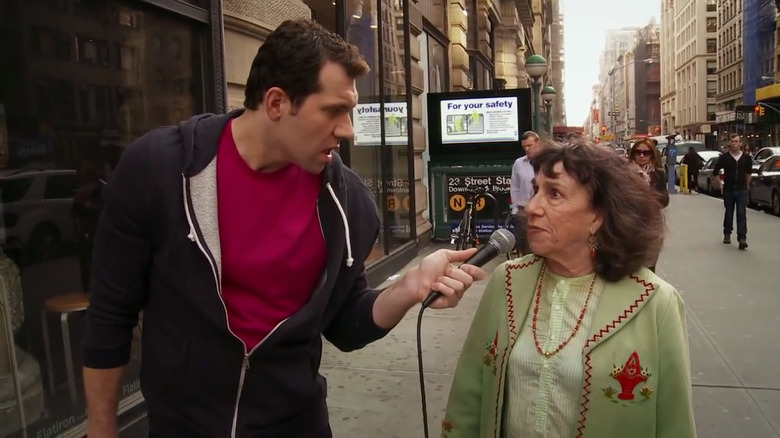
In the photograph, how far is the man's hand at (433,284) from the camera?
1857 mm

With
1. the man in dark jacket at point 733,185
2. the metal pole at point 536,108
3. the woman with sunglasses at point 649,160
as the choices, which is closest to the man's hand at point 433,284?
the woman with sunglasses at point 649,160

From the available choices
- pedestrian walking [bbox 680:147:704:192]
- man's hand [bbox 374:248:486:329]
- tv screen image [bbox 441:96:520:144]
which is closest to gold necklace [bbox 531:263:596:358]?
man's hand [bbox 374:248:486:329]

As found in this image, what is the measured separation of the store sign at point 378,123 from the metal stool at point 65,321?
18.3ft

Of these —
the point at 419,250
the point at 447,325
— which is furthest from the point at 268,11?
the point at 419,250

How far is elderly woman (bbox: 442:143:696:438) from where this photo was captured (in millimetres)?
2076

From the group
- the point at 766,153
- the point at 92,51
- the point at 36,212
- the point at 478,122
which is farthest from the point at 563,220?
the point at 766,153

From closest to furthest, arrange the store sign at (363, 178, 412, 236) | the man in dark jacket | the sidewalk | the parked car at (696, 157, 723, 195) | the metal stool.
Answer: the metal stool < the sidewalk < the store sign at (363, 178, 412, 236) < the man in dark jacket < the parked car at (696, 157, 723, 195)

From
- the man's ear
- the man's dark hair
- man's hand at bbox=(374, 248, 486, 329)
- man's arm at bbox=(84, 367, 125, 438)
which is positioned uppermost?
the man's dark hair

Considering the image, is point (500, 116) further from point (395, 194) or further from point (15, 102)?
point (15, 102)

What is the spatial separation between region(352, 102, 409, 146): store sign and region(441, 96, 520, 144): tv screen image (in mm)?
2043

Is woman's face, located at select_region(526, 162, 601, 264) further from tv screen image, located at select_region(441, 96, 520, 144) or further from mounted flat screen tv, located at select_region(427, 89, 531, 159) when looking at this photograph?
tv screen image, located at select_region(441, 96, 520, 144)

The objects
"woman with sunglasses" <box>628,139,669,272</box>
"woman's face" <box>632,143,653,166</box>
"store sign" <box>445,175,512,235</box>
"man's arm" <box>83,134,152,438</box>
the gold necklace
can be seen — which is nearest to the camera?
"man's arm" <box>83,134,152,438</box>

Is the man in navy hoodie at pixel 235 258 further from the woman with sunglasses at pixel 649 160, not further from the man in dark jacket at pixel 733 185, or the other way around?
the man in dark jacket at pixel 733 185

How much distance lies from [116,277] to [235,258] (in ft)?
0.94
